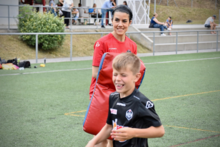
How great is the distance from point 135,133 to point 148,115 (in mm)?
181

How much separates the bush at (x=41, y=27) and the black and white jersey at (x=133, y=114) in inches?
643

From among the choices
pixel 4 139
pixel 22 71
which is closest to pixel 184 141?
pixel 4 139

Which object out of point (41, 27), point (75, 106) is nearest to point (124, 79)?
point (75, 106)

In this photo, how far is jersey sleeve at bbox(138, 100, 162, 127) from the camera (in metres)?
2.76

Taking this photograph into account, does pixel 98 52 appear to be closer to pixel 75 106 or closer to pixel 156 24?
pixel 75 106

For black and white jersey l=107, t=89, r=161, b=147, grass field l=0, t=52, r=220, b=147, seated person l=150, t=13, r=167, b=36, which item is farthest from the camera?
seated person l=150, t=13, r=167, b=36

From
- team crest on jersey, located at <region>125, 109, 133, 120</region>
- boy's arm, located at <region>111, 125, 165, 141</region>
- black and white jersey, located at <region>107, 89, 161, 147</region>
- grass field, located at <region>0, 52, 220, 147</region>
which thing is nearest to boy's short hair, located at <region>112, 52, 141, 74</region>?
black and white jersey, located at <region>107, 89, 161, 147</region>

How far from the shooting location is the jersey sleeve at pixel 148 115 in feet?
9.06

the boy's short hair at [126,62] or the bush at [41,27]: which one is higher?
→ the bush at [41,27]

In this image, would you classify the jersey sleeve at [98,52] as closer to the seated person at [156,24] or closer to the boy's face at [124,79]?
the boy's face at [124,79]

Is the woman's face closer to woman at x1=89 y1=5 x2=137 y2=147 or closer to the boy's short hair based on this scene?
woman at x1=89 y1=5 x2=137 y2=147

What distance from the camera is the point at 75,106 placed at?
791 centimetres

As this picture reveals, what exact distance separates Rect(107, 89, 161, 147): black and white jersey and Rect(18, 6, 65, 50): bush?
53.6 ft

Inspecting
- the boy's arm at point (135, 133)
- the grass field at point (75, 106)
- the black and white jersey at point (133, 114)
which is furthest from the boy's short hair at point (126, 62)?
the grass field at point (75, 106)
